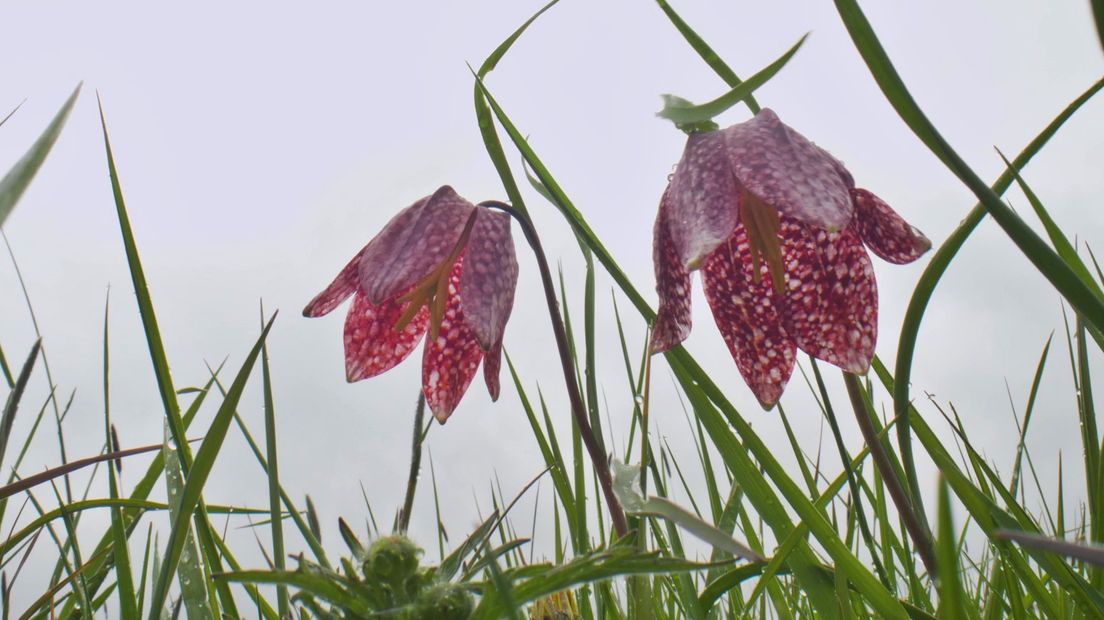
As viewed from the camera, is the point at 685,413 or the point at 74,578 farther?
the point at 685,413

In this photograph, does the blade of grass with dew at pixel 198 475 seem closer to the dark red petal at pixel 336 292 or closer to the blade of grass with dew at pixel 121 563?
the blade of grass with dew at pixel 121 563

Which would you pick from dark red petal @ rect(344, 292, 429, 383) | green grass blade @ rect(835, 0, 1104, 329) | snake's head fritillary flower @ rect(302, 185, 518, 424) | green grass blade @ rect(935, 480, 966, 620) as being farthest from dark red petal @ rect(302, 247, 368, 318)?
green grass blade @ rect(935, 480, 966, 620)

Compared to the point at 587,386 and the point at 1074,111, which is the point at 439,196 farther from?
the point at 1074,111

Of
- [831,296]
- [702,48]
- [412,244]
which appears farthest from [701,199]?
[412,244]

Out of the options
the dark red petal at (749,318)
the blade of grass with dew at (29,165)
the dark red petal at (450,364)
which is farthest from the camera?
the dark red petal at (450,364)

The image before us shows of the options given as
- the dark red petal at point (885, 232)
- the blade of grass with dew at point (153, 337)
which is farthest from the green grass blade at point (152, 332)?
the dark red petal at point (885, 232)

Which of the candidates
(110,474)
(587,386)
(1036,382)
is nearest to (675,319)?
(587,386)

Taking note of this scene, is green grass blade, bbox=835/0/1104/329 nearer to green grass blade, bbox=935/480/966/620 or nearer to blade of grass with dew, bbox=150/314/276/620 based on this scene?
green grass blade, bbox=935/480/966/620
